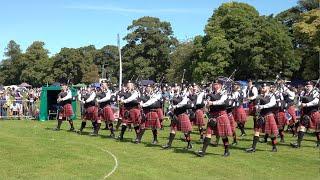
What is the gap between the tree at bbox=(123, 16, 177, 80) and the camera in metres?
73.9

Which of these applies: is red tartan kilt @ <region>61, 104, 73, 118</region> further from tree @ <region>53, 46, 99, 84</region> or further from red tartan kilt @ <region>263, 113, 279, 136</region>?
tree @ <region>53, 46, 99, 84</region>

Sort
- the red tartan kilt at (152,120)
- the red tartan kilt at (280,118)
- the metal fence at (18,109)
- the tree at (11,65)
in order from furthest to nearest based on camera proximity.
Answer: the tree at (11,65), the metal fence at (18,109), the red tartan kilt at (280,118), the red tartan kilt at (152,120)

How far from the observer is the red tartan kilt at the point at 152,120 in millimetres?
14156

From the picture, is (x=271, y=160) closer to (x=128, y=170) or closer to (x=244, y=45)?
(x=128, y=170)

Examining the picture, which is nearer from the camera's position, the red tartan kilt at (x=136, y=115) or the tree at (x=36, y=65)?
the red tartan kilt at (x=136, y=115)

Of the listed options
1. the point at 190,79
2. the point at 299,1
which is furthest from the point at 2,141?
the point at 299,1

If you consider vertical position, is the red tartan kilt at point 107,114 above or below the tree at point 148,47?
below

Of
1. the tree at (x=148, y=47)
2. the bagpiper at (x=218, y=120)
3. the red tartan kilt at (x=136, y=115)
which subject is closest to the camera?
the bagpiper at (x=218, y=120)

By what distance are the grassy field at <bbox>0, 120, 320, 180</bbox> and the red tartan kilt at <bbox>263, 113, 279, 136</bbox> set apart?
52 cm

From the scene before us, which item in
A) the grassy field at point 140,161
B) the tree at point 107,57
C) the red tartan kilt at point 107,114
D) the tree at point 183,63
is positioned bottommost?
the grassy field at point 140,161

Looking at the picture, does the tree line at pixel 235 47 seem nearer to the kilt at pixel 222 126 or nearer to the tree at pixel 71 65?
the tree at pixel 71 65

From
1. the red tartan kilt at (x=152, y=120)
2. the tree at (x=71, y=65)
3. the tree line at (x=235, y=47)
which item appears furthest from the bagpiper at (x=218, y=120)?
the tree at (x=71, y=65)

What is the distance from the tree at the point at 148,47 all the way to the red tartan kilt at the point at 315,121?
59.2 m

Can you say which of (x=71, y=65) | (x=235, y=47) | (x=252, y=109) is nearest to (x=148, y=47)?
(x=71, y=65)
